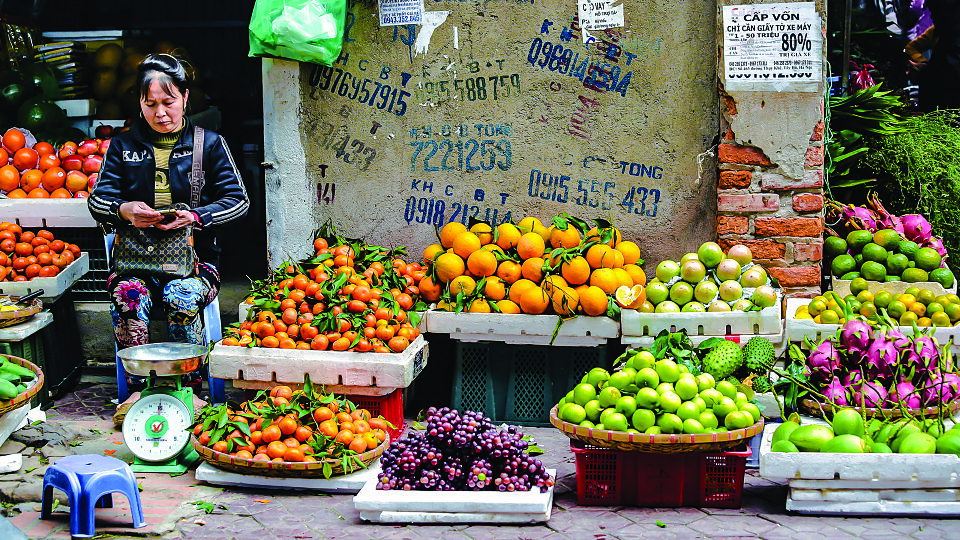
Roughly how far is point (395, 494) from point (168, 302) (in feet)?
6.62

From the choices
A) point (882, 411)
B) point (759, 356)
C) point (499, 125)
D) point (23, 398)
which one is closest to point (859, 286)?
point (759, 356)

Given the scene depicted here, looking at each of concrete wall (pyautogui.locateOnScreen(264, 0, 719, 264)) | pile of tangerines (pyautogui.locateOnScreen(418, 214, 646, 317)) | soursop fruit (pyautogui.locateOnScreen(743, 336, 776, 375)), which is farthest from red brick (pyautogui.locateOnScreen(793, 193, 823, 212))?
soursop fruit (pyautogui.locateOnScreen(743, 336, 776, 375))

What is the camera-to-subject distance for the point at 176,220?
529 centimetres

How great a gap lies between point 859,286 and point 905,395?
128 cm

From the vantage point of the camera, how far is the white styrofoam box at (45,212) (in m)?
6.40

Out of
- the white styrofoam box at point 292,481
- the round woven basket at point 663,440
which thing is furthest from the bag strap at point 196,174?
the round woven basket at point 663,440

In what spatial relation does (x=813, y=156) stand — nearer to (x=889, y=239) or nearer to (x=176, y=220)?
(x=889, y=239)

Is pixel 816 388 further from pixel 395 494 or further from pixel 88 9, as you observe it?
pixel 88 9

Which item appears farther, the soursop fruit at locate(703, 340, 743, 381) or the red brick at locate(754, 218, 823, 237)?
the red brick at locate(754, 218, 823, 237)

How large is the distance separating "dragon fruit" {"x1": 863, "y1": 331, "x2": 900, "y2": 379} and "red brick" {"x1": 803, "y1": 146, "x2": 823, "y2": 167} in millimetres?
1460

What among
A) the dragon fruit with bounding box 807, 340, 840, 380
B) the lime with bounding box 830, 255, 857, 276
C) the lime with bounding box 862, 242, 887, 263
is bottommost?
the dragon fruit with bounding box 807, 340, 840, 380

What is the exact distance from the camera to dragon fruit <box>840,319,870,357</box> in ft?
15.0

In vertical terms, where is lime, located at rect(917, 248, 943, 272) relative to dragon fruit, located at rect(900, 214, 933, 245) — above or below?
below

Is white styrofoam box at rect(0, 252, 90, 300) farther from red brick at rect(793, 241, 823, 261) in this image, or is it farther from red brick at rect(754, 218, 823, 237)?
red brick at rect(793, 241, 823, 261)
